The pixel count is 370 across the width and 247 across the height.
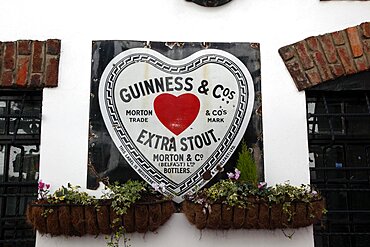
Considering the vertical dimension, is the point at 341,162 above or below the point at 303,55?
below

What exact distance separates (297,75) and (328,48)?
31 cm

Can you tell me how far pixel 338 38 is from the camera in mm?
3115

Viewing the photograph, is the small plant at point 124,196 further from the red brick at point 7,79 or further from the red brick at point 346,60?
the red brick at point 346,60

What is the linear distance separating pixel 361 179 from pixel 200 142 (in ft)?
4.01

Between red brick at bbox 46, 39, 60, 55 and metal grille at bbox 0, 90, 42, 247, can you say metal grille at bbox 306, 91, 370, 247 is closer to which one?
red brick at bbox 46, 39, 60, 55

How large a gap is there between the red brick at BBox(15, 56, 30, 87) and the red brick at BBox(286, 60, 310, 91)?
1885 millimetres

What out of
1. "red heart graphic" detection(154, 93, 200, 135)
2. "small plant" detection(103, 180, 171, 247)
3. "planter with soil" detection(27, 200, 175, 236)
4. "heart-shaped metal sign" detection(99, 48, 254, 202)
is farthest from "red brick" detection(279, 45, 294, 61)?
"planter with soil" detection(27, 200, 175, 236)

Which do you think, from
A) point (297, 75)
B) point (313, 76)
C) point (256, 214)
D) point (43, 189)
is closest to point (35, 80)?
point (43, 189)

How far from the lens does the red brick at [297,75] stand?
3.05m

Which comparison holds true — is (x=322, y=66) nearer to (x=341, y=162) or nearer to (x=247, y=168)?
(x=341, y=162)

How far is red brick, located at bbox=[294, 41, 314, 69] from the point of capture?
3.08 metres

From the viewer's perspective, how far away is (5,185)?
2.95 meters

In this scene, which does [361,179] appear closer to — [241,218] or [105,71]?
[241,218]

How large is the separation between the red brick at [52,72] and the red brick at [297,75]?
1678 millimetres
